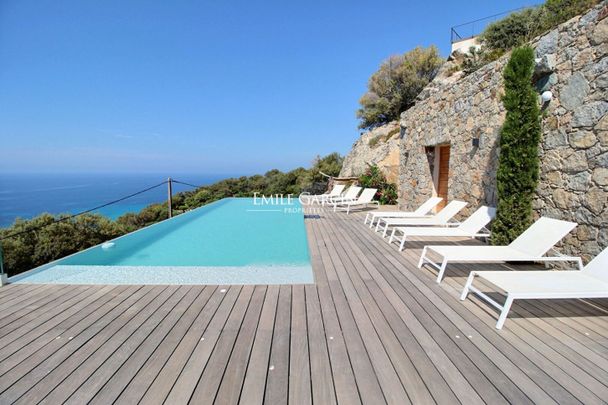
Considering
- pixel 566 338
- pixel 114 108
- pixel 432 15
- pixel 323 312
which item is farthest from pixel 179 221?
pixel 114 108

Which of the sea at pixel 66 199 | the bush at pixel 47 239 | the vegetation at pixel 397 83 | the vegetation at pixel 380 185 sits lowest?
the bush at pixel 47 239

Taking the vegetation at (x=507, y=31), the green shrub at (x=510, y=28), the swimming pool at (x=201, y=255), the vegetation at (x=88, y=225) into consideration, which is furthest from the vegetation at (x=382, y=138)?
the swimming pool at (x=201, y=255)

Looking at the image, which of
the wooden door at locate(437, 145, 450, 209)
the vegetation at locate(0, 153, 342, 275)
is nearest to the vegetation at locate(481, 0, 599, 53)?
the wooden door at locate(437, 145, 450, 209)

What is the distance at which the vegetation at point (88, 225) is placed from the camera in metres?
10.8

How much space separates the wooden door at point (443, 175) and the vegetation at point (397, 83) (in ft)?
26.8

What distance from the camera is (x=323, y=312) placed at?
2.38m

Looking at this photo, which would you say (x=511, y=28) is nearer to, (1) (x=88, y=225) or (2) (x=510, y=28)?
(2) (x=510, y=28)

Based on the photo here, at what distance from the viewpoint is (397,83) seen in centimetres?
1505

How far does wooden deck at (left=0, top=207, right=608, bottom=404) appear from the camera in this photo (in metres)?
1.51

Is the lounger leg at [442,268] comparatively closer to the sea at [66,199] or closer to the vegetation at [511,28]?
the sea at [66,199]

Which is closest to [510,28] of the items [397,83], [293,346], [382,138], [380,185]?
[397,83]

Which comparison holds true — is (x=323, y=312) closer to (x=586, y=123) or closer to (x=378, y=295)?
(x=378, y=295)

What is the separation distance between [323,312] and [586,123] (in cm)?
349

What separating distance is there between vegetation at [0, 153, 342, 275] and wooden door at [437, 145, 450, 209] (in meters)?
7.46
